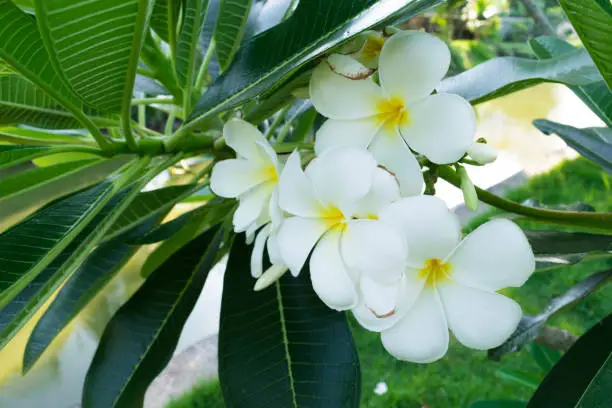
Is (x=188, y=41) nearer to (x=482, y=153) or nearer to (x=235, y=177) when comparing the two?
(x=235, y=177)

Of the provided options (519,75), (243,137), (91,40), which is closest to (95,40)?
(91,40)

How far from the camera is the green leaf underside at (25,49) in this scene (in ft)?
1.23

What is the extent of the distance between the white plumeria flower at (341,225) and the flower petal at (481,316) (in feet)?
0.18

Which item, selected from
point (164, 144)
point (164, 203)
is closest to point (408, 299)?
point (164, 144)

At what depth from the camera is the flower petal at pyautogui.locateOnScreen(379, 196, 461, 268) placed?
12.7 inches

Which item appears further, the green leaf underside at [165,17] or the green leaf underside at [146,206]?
the green leaf underside at [146,206]

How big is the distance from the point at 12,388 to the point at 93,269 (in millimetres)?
1673

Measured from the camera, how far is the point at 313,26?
0.40 meters

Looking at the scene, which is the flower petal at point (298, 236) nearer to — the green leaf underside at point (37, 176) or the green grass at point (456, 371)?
the green leaf underside at point (37, 176)

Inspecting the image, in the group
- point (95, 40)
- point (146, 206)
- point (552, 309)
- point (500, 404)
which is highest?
point (95, 40)

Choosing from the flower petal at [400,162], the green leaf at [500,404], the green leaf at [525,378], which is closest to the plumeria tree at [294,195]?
the flower petal at [400,162]

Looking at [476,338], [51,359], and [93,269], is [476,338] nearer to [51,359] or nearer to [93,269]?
[93,269]

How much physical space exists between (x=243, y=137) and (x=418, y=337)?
0.21 metres

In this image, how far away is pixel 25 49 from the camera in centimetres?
40
